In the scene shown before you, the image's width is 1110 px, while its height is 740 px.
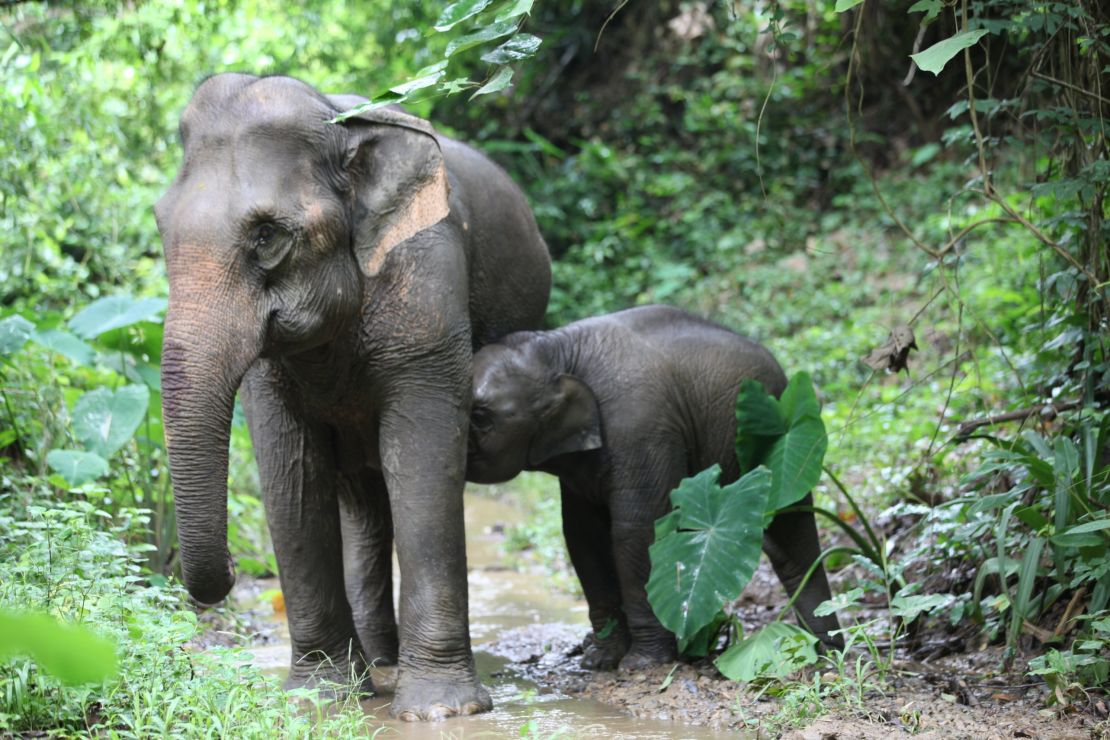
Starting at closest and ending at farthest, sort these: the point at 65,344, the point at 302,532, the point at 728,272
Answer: the point at 302,532 → the point at 65,344 → the point at 728,272

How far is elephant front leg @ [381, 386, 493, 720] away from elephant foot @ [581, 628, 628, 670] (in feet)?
3.41

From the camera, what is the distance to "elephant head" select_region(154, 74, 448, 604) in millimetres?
4117

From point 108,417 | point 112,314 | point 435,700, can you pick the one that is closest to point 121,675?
point 435,700

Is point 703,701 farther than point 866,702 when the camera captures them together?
Yes

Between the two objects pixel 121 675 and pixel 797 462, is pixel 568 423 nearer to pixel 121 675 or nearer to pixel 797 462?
pixel 797 462

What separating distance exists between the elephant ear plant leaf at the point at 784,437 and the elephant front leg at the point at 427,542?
1394 millimetres

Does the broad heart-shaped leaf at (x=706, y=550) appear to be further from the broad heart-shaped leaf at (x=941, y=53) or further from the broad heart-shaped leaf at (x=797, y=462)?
the broad heart-shaped leaf at (x=941, y=53)

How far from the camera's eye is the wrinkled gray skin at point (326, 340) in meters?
4.19

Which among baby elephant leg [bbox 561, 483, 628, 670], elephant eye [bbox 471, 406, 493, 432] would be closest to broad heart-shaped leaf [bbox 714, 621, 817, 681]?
baby elephant leg [bbox 561, 483, 628, 670]

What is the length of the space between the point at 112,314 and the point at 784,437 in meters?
3.49

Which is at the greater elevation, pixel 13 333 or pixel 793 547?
pixel 13 333

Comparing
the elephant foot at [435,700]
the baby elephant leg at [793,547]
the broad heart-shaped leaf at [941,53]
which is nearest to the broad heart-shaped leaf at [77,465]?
the elephant foot at [435,700]

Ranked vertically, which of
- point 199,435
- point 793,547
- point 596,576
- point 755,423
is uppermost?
point 199,435

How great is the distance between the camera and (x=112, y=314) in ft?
21.2
